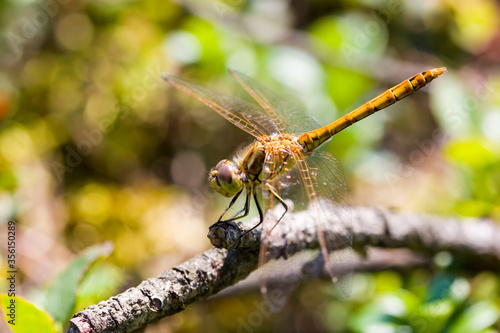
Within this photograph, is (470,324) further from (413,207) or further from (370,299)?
(413,207)

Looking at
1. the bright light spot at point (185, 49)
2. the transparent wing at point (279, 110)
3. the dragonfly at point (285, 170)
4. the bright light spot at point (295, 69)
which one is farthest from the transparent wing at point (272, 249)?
the bright light spot at point (185, 49)

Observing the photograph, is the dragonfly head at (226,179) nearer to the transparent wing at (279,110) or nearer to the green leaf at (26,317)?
the transparent wing at (279,110)

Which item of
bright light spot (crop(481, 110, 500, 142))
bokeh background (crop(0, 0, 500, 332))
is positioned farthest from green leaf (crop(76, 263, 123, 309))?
bright light spot (crop(481, 110, 500, 142))

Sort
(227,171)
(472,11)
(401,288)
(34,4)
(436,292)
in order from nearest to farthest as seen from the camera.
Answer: (227,171)
(436,292)
(401,288)
(34,4)
(472,11)

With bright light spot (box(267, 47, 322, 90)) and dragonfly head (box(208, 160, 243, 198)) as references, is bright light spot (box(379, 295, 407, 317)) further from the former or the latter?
bright light spot (box(267, 47, 322, 90))

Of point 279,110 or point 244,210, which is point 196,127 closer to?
point 279,110

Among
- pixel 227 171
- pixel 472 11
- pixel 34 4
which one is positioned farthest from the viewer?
pixel 472 11

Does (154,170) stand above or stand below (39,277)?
above

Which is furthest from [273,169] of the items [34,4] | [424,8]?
[424,8]

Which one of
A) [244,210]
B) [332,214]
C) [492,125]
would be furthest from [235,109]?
[492,125]
